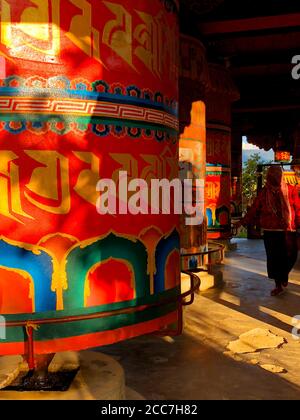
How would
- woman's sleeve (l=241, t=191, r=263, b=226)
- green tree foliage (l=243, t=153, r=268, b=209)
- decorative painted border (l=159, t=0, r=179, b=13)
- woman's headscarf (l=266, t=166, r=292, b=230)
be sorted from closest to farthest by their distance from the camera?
decorative painted border (l=159, t=0, r=179, b=13), woman's headscarf (l=266, t=166, r=292, b=230), woman's sleeve (l=241, t=191, r=263, b=226), green tree foliage (l=243, t=153, r=268, b=209)

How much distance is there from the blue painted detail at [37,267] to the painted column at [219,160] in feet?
24.2

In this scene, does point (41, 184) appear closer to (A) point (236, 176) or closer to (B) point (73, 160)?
(B) point (73, 160)

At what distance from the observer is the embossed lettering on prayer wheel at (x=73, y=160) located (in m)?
2.57

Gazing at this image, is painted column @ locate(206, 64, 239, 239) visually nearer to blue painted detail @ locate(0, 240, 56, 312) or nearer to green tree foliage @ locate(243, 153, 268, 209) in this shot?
blue painted detail @ locate(0, 240, 56, 312)

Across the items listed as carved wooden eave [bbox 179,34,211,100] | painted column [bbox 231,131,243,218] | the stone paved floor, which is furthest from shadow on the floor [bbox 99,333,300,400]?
painted column [bbox 231,131,243,218]

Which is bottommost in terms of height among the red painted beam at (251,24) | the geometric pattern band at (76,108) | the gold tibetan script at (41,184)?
the gold tibetan script at (41,184)

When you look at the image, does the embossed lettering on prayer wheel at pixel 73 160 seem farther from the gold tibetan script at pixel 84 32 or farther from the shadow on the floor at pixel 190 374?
the shadow on the floor at pixel 190 374

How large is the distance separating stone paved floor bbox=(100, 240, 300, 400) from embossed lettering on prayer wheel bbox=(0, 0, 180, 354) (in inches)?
32.5

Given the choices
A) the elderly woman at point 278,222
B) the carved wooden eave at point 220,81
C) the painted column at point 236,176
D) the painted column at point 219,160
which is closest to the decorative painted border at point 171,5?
the elderly woman at point 278,222

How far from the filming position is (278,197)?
6.38 m

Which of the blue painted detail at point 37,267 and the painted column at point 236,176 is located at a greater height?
the painted column at point 236,176

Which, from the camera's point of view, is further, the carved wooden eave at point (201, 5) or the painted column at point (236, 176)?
the painted column at point (236, 176)

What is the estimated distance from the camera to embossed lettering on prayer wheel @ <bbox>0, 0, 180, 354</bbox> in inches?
101
